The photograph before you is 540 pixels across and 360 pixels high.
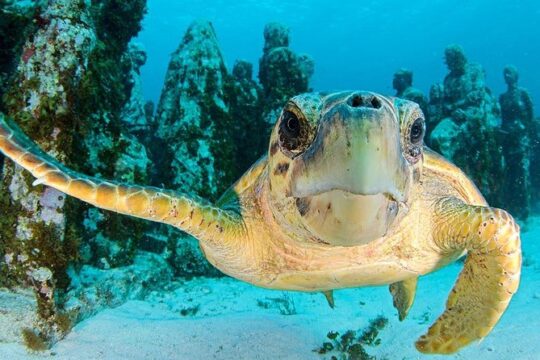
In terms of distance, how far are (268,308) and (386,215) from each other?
12.6 ft

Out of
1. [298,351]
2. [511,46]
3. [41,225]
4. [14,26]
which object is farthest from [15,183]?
[511,46]

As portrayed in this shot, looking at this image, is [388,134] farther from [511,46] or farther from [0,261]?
[511,46]

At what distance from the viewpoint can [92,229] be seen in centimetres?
489

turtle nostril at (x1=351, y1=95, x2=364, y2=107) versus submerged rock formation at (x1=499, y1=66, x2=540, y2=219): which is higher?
submerged rock formation at (x1=499, y1=66, x2=540, y2=219)

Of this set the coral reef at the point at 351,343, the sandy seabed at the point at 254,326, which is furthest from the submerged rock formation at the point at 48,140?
the coral reef at the point at 351,343

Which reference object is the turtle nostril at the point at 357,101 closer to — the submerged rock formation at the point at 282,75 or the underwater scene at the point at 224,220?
the underwater scene at the point at 224,220

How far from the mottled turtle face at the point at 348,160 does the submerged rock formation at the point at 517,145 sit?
9.55 meters

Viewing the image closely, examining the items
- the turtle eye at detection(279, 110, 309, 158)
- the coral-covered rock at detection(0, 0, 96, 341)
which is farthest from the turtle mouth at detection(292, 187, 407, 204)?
the coral-covered rock at detection(0, 0, 96, 341)

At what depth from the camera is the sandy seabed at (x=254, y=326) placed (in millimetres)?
3447

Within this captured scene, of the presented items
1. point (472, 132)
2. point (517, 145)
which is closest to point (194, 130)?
point (472, 132)

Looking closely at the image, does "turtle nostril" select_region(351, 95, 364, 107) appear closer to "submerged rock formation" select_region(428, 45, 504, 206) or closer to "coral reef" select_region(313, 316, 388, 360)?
"coral reef" select_region(313, 316, 388, 360)

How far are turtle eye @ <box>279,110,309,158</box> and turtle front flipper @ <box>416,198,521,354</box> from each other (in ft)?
4.05

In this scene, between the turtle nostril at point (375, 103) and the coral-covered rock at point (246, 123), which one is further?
the coral-covered rock at point (246, 123)

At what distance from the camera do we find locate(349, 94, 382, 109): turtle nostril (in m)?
1.50
